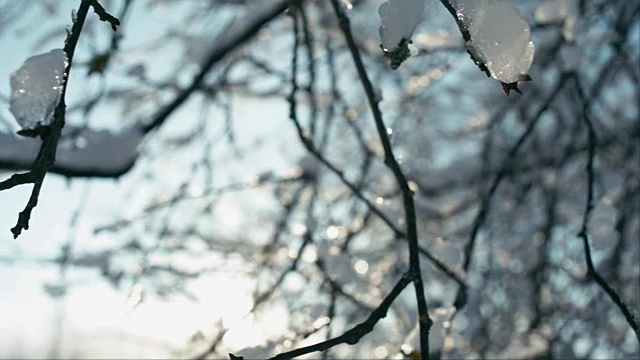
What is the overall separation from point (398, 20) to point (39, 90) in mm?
413

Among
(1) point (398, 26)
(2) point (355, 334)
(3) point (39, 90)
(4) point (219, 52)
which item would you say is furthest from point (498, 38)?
(4) point (219, 52)

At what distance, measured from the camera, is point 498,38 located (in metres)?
0.86

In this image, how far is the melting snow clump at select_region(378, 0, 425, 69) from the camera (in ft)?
2.92

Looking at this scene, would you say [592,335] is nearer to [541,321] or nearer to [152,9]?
[541,321]

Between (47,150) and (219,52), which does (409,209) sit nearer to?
(47,150)

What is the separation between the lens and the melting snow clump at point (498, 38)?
83cm

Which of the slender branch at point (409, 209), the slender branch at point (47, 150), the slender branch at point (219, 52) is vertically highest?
the slender branch at point (47, 150)

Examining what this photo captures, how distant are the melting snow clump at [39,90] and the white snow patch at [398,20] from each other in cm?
35

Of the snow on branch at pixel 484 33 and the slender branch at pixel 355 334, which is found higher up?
the snow on branch at pixel 484 33

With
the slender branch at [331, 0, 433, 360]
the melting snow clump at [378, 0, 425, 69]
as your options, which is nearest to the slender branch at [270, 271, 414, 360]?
the slender branch at [331, 0, 433, 360]

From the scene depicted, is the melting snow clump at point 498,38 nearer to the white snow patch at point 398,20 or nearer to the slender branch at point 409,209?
the white snow patch at point 398,20

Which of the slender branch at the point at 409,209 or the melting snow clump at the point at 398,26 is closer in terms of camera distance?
the melting snow clump at the point at 398,26

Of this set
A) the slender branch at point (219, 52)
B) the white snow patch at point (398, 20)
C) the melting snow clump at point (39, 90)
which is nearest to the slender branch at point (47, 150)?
the melting snow clump at point (39, 90)

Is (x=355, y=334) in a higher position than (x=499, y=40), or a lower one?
lower
